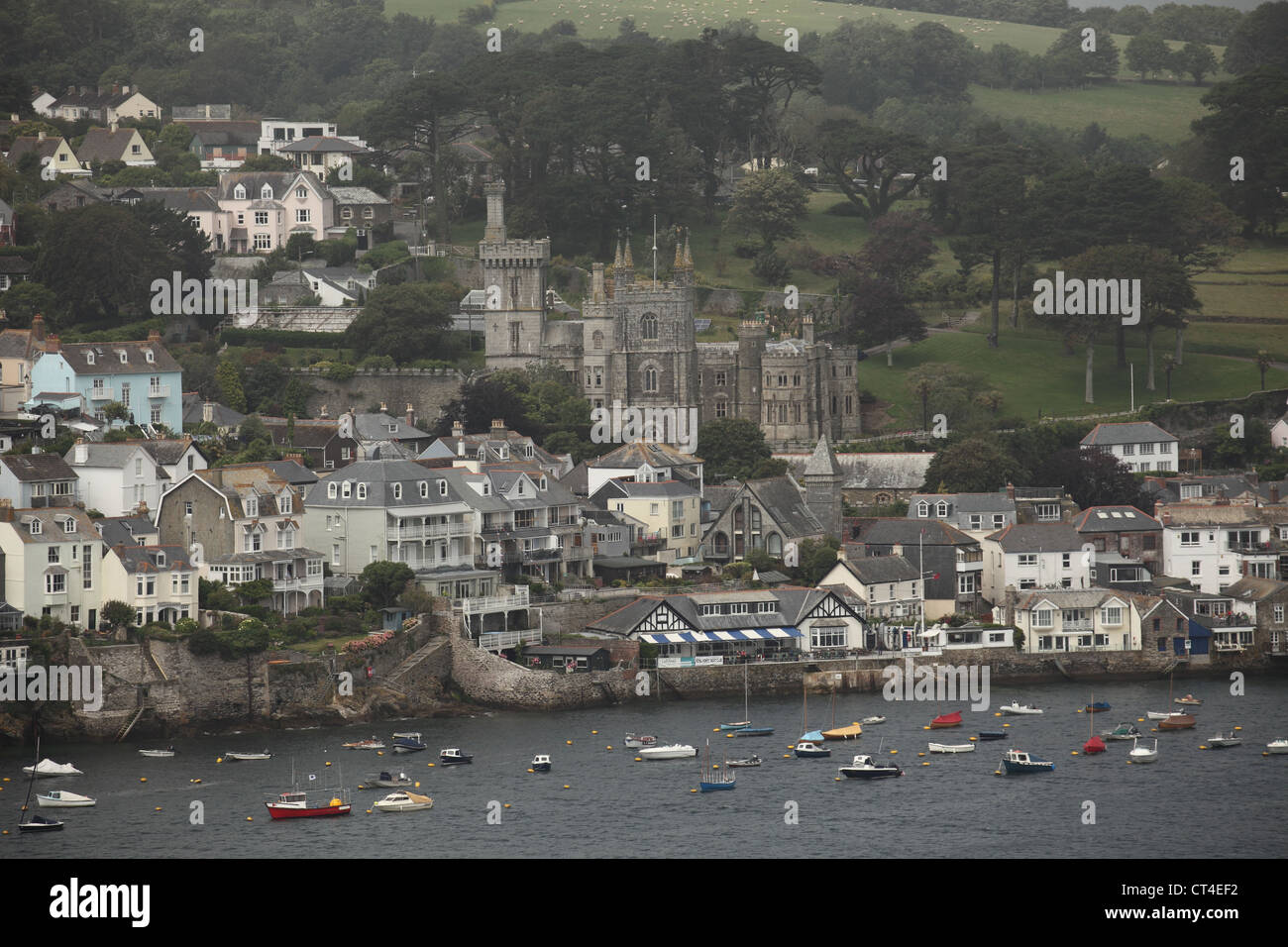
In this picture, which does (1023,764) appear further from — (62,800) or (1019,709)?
(62,800)

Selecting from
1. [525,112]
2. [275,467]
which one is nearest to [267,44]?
[525,112]

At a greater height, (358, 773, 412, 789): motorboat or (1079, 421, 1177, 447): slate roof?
(1079, 421, 1177, 447): slate roof

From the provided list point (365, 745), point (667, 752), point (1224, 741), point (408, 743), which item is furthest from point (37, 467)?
point (1224, 741)

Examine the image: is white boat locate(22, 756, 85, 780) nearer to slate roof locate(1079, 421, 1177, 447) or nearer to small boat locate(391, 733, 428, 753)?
small boat locate(391, 733, 428, 753)

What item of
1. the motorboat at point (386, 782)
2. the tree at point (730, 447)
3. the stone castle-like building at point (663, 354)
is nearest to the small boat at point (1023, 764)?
the motorboat at point (386, 782)

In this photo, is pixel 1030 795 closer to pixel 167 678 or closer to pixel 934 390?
pixel 167 678

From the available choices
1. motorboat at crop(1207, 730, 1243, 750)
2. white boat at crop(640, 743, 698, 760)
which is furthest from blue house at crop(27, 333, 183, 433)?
motorboat at crop(1207, 730, 1243, 750)
